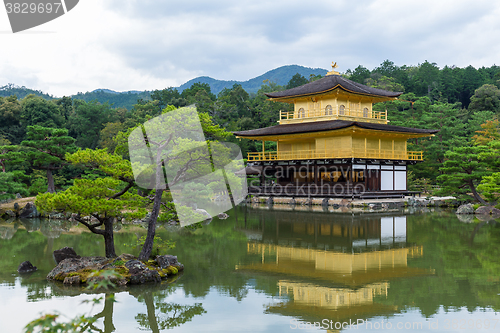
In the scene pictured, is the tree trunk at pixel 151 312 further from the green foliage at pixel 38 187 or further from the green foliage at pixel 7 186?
the green foliage at pixel 38 187

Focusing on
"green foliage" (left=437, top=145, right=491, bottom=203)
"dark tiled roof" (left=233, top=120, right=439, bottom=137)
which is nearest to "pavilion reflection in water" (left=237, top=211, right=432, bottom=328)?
"green foliage" (left=437, top=145, right=491, bottom=203)

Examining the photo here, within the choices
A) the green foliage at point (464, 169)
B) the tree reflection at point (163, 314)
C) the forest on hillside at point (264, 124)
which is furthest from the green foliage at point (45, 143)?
the green foliage at point (464, 169)

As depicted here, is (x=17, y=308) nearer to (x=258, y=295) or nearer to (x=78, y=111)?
(x=258, y=295)

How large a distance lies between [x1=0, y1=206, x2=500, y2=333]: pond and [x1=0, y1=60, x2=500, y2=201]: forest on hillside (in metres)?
3.61

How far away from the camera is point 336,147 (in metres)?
30.0

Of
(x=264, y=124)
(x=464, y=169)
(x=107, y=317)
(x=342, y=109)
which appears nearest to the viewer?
(x=107, y=317)

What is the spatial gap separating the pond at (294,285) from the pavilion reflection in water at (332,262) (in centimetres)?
3

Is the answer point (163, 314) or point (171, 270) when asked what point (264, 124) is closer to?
point (171, 270)

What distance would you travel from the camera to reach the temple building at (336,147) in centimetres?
2875

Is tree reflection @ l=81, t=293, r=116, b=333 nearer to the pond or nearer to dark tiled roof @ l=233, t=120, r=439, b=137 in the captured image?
the pond

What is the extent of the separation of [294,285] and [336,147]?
22.1m

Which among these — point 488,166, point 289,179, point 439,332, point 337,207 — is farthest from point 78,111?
point 439,332

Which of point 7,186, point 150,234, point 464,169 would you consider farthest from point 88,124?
point 150,234

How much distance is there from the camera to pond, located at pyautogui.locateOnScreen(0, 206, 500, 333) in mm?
6996
